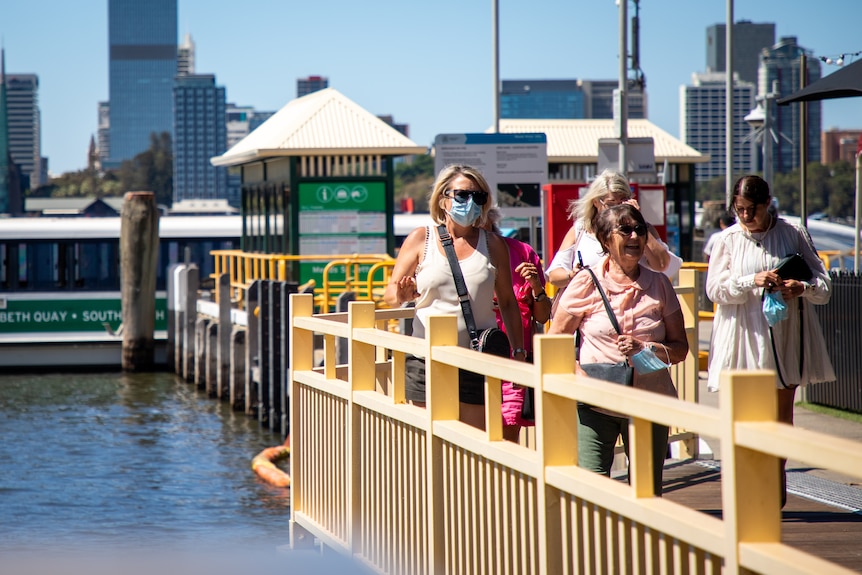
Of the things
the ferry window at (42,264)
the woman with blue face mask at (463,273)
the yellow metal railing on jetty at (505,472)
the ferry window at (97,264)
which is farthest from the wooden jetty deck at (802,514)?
the ferry window at (42,264)

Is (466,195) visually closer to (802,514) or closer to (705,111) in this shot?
(802,514)

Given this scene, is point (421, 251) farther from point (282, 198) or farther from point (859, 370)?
point (282, 198)

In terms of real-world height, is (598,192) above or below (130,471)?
above

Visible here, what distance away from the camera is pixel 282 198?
894 inches

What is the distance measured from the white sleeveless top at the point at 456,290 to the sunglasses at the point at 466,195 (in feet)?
0.79

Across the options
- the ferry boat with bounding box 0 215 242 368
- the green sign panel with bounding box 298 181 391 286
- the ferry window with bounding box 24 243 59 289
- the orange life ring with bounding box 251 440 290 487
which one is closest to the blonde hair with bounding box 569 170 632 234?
the orange life ring with bounding box 251 440 290 487

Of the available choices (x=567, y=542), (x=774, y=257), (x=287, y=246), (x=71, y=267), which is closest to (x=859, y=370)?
(x=774, y=257)

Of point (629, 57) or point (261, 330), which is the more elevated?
point (629, 57)

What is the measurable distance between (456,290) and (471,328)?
195 mm

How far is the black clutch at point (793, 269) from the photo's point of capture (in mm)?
6270

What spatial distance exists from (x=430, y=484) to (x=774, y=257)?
2223 millimetres

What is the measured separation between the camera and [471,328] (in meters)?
5.98

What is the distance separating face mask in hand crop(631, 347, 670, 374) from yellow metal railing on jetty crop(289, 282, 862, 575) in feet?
2.04

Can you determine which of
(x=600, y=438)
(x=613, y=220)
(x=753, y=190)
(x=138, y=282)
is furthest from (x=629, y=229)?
(x=138, y=282)
